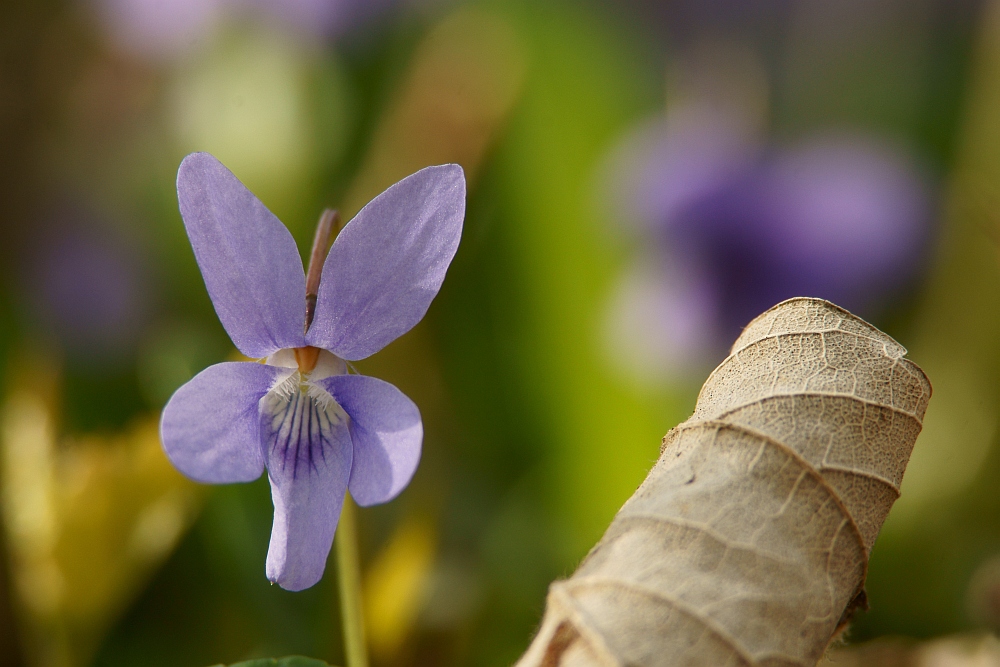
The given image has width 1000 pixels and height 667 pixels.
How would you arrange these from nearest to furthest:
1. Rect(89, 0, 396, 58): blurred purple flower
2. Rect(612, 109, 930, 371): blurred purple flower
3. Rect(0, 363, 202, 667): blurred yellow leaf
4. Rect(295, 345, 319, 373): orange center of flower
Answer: Rect(295, 345, 319, 373): orange center of flower
Rect(0, 363, 202, 667): blurred yellow leaf
Rect(612, 109, 930, 371): blurred purple flower
Rect(89, 0, 396, 58): blurred purple flower

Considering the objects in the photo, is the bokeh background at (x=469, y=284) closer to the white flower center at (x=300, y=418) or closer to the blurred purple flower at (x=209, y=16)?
the blurred purple flower at (x=209, y=16)

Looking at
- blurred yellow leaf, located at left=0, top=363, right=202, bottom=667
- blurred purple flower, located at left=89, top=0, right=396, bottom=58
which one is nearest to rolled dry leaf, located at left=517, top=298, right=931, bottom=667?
blurred yellow leaf, located at left=0, top=363, right=202, bottom=667

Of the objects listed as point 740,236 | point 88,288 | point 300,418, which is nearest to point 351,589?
point 300,418

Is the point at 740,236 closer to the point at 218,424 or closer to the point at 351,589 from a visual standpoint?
the point at 351,589

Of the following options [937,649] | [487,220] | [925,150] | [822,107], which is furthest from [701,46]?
[937,649]

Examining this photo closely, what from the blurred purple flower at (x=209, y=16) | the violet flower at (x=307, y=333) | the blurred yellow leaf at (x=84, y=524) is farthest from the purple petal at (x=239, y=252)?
the blurred purple flower at (x=209, y=16)

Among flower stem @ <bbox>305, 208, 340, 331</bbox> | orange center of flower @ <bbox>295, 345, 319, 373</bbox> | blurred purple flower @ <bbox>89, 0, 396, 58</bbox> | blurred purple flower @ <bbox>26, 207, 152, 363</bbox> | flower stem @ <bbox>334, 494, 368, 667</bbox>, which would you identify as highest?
blurred purple flower @ <bbox>89, 0, 396, 58</bbox>

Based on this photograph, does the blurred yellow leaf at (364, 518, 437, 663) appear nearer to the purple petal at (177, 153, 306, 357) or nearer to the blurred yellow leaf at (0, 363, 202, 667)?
the blurred yellow leaf at (0, 363, 202, 667)
